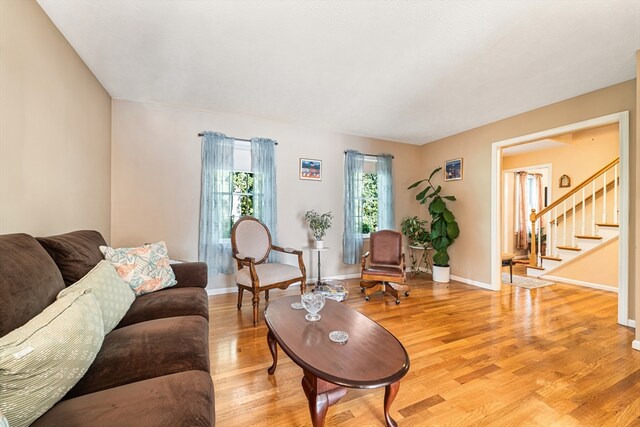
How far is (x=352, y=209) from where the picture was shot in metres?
4.36

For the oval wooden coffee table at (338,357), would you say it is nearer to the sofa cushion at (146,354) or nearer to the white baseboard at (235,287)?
the sofa cushion at (146,354)

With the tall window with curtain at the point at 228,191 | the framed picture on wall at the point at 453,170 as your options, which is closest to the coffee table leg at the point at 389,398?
the tall window with curtain at the point at 228,191

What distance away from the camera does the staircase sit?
4.05 m

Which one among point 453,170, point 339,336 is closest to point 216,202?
point 339,336

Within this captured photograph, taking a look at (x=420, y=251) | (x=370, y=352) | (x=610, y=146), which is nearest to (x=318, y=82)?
(x=370, y=352)

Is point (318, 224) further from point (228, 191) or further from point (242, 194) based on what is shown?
point (228, 191)

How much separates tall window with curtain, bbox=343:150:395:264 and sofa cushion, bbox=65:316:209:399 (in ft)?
10.1

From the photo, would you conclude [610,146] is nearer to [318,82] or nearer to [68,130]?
[318,82]

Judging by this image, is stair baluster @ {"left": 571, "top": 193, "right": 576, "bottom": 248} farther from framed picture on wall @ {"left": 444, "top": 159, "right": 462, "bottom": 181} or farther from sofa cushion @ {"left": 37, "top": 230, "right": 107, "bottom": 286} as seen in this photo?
sofa cushion @ {"left": 37, "top": 230, "right": 107, "bottom": 286}

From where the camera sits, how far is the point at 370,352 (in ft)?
4.22

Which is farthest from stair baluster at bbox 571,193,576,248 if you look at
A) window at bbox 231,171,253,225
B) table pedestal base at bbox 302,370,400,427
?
window at bbox 231,171,253,225

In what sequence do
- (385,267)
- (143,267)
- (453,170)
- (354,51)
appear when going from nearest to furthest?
(143,267) → (354,51) → (385,267) → (453,170)

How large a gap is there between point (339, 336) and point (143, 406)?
0.89 m

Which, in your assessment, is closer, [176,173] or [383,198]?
[176,173]
